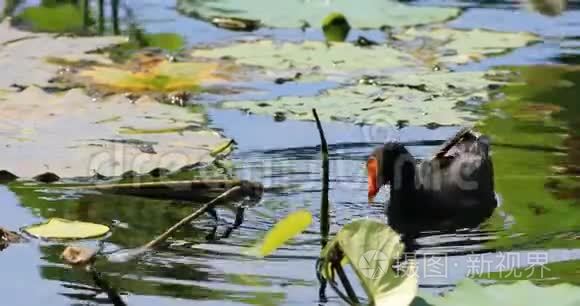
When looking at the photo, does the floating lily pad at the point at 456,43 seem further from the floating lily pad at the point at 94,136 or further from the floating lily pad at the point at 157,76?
the floating lily pad at the point at 94,136

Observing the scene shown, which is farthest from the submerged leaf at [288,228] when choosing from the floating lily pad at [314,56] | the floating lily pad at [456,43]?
the floating lily pad at [456,43]

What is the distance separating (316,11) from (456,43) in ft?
2.68

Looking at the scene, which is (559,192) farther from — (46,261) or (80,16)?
(80,16)

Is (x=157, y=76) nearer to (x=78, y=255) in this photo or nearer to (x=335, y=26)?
(x=335, y=26)

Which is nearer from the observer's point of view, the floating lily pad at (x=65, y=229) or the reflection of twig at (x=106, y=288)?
the reflection of twig at (x=106, y=288)

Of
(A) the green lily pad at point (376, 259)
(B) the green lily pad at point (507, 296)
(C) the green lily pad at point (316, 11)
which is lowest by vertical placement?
(C) the green lily pad at point (316, 11)

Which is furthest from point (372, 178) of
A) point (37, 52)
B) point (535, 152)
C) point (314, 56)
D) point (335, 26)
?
point (335, 26)

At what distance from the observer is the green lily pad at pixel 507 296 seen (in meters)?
2.32

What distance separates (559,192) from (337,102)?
39.8 inches

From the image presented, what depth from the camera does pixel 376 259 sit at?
2.27 m

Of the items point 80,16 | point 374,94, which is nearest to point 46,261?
point 374,94

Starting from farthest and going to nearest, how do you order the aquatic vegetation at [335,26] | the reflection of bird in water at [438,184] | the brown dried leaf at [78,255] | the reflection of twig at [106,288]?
the aquatic vegetation at [335,26] → the reflection of bird in water at [438,184] → the brown dried leaf at [78,255] → the reflection of twig at [106,288]

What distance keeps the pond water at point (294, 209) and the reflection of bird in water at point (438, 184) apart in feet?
0.23

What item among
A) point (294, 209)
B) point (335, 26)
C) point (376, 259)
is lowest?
point (294, 209)
